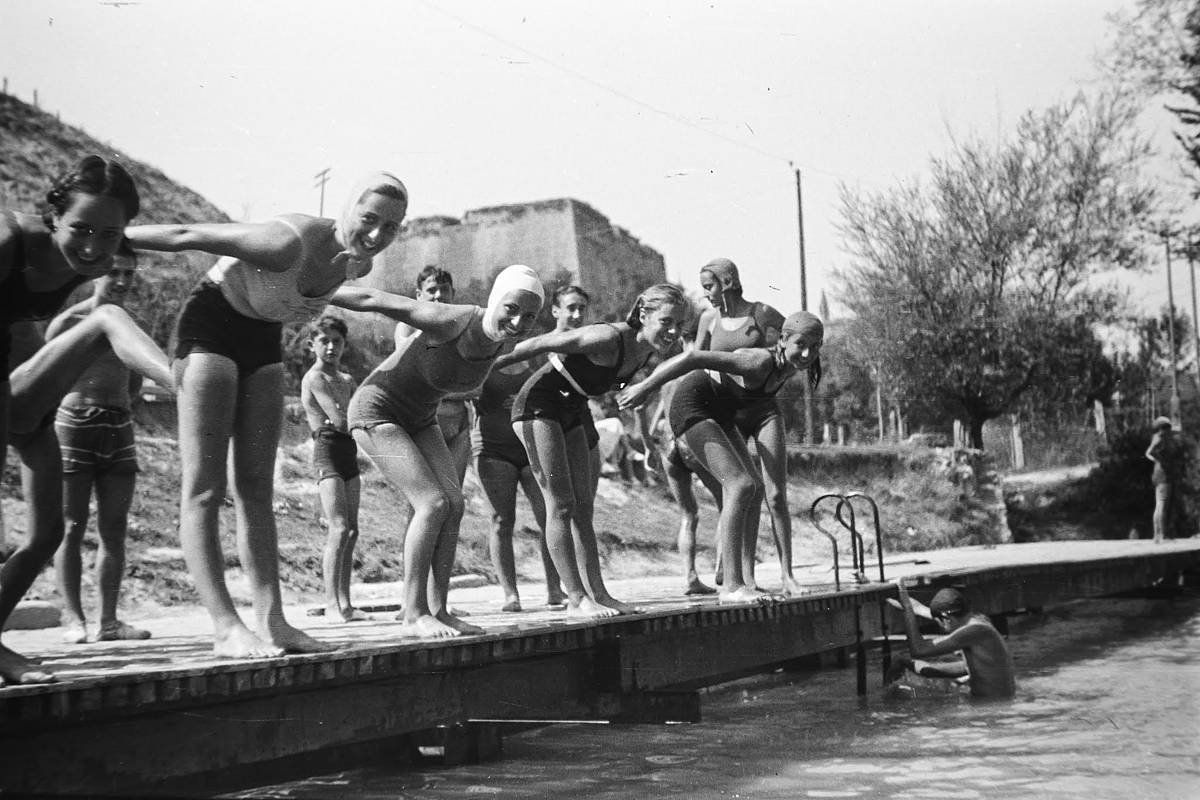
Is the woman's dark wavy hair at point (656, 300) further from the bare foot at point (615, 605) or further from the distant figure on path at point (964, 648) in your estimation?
the distant figure on path at point (964, 648)

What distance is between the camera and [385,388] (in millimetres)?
5883

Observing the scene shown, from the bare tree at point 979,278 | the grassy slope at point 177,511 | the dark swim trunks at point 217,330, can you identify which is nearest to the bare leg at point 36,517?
the dark swim trunks at point 217,330

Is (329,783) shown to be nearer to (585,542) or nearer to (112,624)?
(112,624)

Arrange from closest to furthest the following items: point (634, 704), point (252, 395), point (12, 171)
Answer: point (252, 395) < point (634, 704) < point (12, 171)

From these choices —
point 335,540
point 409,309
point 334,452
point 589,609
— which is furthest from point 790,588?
point 409,309

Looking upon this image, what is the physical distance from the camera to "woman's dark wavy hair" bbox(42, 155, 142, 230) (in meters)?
4.23

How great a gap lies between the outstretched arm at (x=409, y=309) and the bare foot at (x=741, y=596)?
9.33ft

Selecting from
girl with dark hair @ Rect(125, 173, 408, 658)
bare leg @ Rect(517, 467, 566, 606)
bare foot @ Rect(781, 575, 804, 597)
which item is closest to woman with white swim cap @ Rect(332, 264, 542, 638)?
girl with dark hair @ Rect(125, 173, 408, 658)

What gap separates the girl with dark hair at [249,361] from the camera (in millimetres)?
4688

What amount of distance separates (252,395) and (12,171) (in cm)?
1176

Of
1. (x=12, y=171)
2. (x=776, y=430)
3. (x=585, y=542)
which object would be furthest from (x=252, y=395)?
(x=12, y=171)

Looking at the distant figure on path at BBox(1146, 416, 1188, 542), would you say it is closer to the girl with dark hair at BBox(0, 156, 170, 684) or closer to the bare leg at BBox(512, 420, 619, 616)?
the bare leg at BBox(512, 420, 619, 616)

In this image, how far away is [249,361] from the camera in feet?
16.1

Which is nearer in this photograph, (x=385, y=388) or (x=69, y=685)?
(x=69, y=685)
